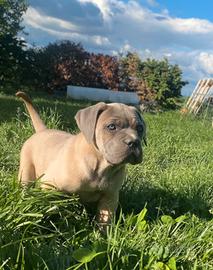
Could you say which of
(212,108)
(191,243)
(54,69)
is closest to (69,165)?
(191,243)

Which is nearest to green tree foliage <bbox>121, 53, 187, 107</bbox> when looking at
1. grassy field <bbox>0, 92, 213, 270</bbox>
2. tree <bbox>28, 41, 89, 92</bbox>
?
tree <bbox>28, 41, 89, 92</bbox>

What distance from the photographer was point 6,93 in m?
17.8

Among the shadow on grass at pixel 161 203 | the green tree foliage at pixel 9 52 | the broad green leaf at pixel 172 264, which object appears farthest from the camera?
the green tree foliage at pixel 9 52

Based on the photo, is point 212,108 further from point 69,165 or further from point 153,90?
point 69,165

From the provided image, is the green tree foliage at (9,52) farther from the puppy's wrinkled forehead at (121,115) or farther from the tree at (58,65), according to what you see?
the puppy's wrinkled forehead at (121,115)

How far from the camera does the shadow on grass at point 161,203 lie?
203 inches

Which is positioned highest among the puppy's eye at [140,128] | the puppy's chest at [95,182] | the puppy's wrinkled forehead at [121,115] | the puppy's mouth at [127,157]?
the puppy's wrinkled forehead at [121,115]

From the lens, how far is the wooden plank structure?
19.7 meters

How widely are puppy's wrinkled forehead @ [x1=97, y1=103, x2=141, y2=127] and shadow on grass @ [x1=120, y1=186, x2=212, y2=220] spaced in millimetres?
1036

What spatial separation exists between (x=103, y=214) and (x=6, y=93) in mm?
13817

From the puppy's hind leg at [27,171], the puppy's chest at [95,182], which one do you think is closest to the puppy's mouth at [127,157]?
the puppy's chest at [95,182]

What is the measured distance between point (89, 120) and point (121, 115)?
0.88 feet

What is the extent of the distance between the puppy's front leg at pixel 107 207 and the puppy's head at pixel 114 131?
41 cm

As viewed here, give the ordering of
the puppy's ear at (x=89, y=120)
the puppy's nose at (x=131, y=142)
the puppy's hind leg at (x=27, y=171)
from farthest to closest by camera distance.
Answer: the puppy's hind leg at (x=27, y=171), the puppy's ear at (x=89, y=120), the puppy's nose at (x=131, y=142)
